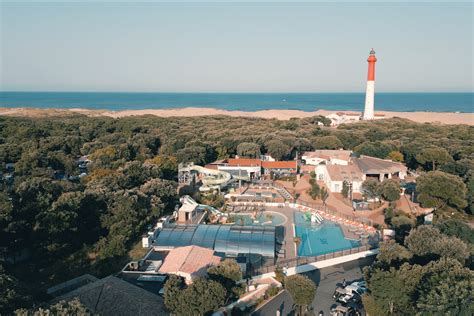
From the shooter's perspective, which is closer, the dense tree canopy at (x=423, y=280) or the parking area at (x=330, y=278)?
the dense tree canopy at (x=423, y=280)

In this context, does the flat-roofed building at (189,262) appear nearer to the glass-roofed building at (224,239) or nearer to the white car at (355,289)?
the glass-roofed building at (224,239)

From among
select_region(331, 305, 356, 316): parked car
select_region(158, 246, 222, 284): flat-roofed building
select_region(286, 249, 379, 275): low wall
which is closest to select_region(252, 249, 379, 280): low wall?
select_region(286, 249, 379, 275): low wall

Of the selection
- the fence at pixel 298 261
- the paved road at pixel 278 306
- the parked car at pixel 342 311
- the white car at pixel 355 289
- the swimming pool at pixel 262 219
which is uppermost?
the swimming pool at pixel 262 219

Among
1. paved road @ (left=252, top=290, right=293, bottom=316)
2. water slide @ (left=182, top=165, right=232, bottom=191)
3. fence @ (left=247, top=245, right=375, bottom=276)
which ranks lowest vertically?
paved road @ (left=252, top=290, right=293, bottom=316)

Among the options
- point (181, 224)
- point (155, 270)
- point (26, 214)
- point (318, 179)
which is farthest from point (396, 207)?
point (26, 214)

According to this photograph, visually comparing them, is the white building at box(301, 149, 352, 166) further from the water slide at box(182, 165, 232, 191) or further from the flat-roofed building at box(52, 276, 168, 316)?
the flat-roofed building at box(52, 276, 168, 316)

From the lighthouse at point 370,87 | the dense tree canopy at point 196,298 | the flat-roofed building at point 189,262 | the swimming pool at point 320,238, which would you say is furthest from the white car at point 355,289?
the lighthouse at point 370,87

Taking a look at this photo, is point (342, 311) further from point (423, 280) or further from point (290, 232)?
point (290, 232)
